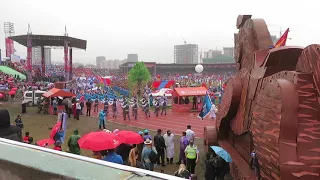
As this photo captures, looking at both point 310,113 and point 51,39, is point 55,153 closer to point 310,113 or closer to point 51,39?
point 310,113

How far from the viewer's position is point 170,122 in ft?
61.7

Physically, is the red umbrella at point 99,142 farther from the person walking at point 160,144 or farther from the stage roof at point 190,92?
the stage roof at point 190,92

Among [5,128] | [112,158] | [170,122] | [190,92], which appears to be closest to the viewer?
[5,128]

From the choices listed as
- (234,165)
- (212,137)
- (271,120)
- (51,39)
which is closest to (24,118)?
(212,137)

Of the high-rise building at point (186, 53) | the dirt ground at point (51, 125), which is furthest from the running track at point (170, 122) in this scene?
the high-rise building at point (186, 53)

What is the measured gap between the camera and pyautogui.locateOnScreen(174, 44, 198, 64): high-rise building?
143m

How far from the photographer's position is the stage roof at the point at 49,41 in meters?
35.1

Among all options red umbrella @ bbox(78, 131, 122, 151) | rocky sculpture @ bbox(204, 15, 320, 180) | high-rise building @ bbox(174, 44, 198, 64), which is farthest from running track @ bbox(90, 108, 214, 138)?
high-rise building @ bbox(174, 44, 198, 64)

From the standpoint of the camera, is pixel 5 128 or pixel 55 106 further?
pixel 55 106

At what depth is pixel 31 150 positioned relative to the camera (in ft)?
7.88

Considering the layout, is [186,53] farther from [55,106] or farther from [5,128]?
[5,128]

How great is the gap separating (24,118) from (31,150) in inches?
655

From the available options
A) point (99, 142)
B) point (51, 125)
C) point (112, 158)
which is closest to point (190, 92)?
point (51, 125)

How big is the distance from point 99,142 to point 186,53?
13999 centimetres
